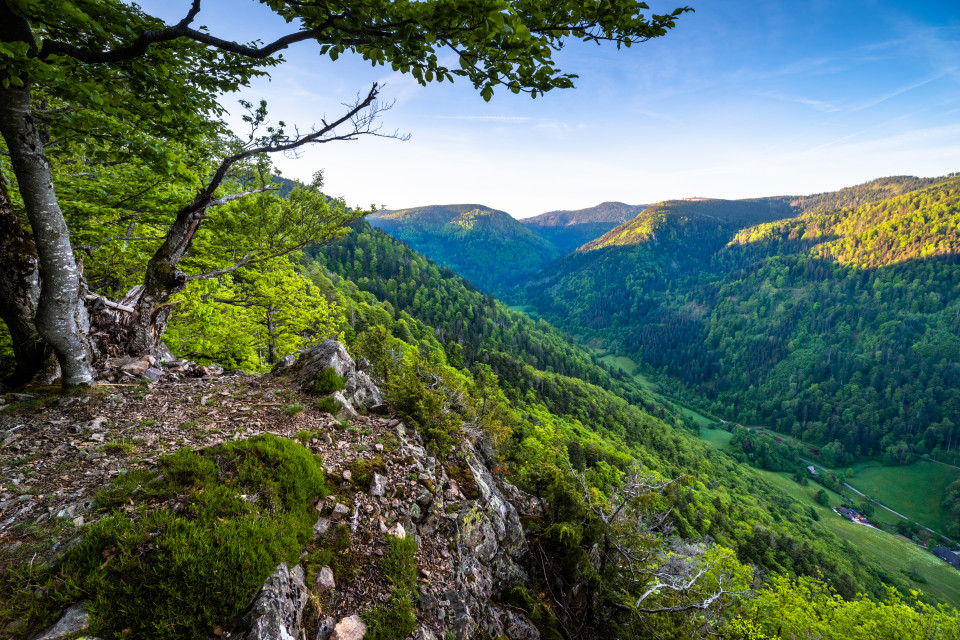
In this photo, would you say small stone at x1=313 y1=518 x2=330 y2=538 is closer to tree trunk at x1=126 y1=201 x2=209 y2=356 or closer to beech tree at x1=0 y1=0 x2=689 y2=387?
beech tree at x1=0 y1=0 x2=689 y2=387

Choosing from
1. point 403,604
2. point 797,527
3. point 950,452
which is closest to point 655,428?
point 797,527

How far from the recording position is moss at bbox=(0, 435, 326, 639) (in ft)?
12.2

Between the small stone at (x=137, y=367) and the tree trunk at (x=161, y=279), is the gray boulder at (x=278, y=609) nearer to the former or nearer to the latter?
the small stone at (x=137, y=367)

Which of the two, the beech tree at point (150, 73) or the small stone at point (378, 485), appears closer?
the beech tree at point (150, 73)

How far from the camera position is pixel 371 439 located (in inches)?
353

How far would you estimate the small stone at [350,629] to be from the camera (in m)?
5.14

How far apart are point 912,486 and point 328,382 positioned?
22921 centimetres

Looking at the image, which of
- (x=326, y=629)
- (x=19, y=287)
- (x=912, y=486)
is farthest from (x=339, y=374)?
(x=912, y=486)

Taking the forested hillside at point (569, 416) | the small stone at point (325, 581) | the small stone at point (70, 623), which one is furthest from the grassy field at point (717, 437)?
the small stone at point (70, 623)

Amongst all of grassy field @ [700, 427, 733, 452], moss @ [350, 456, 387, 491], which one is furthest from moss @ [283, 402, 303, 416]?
grassy field @ [700, 427, 733, 452]

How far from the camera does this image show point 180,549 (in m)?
4.18

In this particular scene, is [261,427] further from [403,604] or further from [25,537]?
[403,604]

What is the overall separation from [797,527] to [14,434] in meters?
129

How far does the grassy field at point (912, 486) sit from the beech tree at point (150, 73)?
8235 inches
